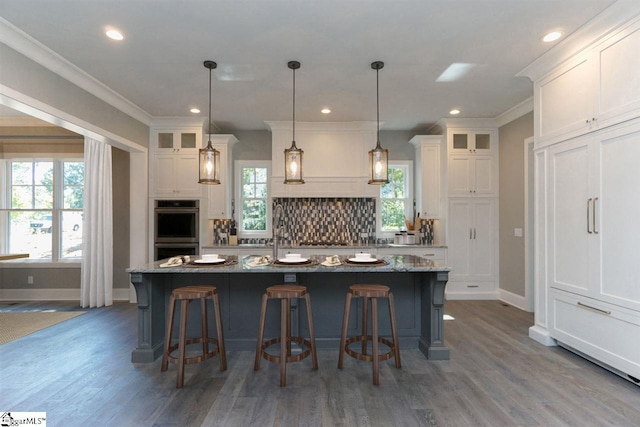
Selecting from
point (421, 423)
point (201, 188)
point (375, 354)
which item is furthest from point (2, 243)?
point (421, 423)

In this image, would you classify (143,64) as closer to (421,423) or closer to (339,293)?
(339,293)

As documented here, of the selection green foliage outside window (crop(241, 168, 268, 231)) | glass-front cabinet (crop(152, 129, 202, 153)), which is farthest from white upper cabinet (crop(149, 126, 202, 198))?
green foliage outside window (crop(241, 168, 268, 231))

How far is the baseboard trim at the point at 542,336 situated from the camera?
3221 mm

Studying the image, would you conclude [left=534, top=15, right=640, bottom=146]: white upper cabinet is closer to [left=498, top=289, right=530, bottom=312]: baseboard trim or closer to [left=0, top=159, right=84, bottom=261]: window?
[left=498, top=289, right=530, bottom=312]: baseboard trim

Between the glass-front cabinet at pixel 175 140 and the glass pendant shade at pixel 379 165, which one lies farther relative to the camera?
the glass-front cabinet at pixel 175 140

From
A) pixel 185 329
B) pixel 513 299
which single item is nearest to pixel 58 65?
pixel 185 329

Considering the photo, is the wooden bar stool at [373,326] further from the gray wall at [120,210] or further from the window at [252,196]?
the gray wall at [120,210]

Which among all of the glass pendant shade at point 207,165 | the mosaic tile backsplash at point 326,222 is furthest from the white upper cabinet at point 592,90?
the glass pendant shade at point 207,165

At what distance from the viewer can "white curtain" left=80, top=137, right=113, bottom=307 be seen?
4.67m

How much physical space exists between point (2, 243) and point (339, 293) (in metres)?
5.71

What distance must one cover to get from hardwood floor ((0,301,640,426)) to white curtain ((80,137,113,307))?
4.67ft

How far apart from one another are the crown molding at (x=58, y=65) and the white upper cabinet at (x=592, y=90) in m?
4.67

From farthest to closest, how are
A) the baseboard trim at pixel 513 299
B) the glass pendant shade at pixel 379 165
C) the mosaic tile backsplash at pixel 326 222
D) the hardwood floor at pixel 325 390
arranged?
the mosaic tile backsplash at pixel 326 222 → the baseboard trim at pixel 513 299 → the glass pendant shade at pixel 379 165 → the hardwood floor at pixel 325 390

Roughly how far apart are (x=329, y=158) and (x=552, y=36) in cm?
307
